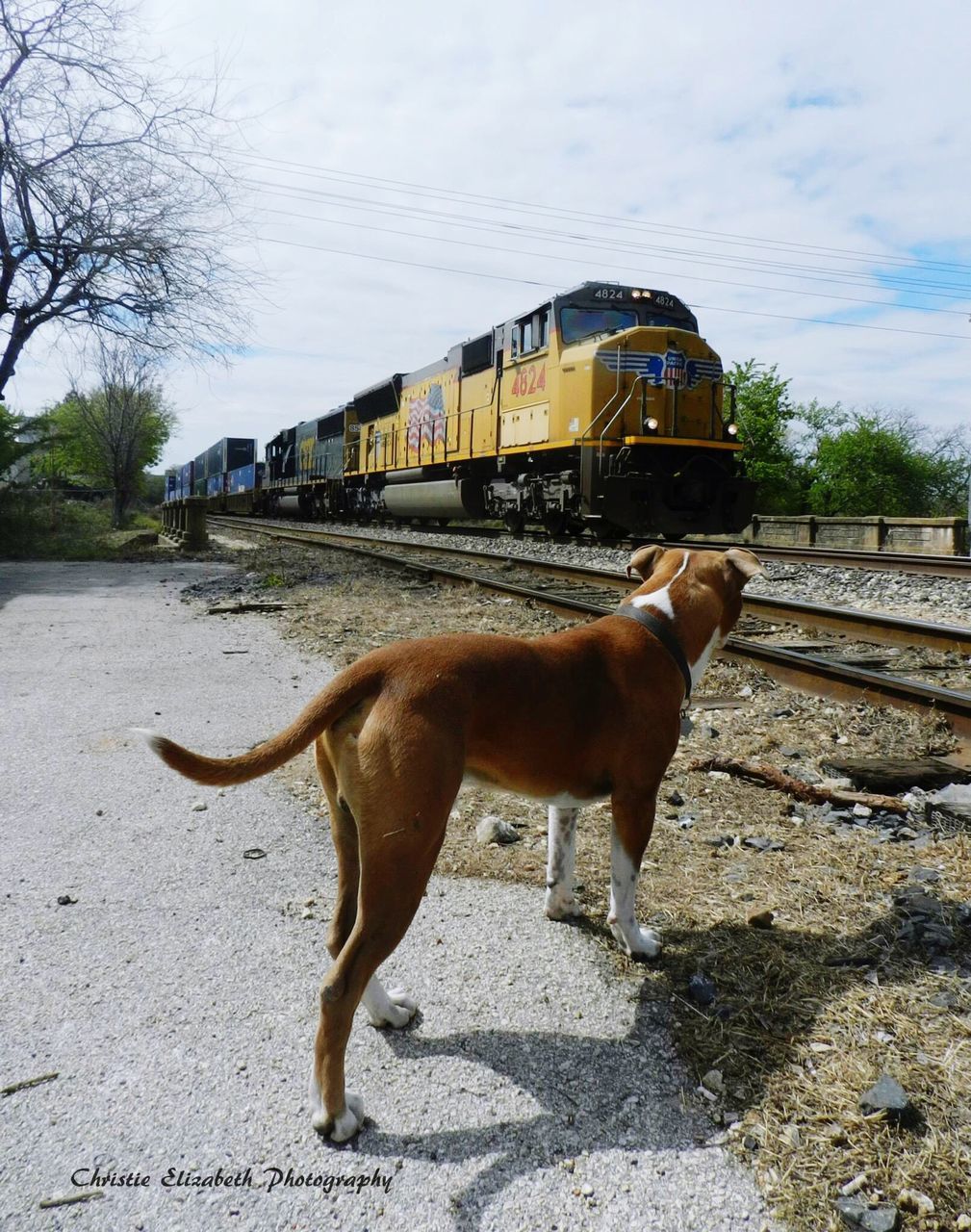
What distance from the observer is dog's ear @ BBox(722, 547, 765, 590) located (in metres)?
3.05

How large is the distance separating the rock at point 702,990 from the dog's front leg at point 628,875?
18 cm

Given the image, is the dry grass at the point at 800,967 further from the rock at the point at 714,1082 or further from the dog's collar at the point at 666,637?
the dog's collar at the point at 666,637

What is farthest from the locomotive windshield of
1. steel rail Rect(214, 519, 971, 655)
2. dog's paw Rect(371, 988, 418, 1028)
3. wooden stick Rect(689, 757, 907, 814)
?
dog's paw Rect(371, 988, 418, 1028)

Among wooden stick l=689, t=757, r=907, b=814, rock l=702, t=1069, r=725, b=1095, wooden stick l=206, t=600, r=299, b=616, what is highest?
wooden stick l=206, t=600, r=299, b=616

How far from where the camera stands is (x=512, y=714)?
2377mm

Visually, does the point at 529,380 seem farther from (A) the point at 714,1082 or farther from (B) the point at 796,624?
(A) the point at 714,1082

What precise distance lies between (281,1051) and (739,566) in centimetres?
209

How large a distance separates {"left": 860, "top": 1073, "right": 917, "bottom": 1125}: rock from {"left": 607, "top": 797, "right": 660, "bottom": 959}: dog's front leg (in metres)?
0.79

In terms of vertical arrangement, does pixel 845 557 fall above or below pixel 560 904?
above

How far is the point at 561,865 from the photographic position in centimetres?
296

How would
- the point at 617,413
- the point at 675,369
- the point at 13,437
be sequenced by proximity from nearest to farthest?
the point at 617,413, the point at 675,369, the point at 13,437

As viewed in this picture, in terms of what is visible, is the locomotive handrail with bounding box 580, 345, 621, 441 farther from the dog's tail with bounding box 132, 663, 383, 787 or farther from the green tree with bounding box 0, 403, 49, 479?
the green tree with bounding box 0, 403, 49, 479

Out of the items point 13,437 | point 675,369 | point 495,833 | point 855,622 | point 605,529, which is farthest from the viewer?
point 13,437

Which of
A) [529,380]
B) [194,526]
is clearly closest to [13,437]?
[194,526]
